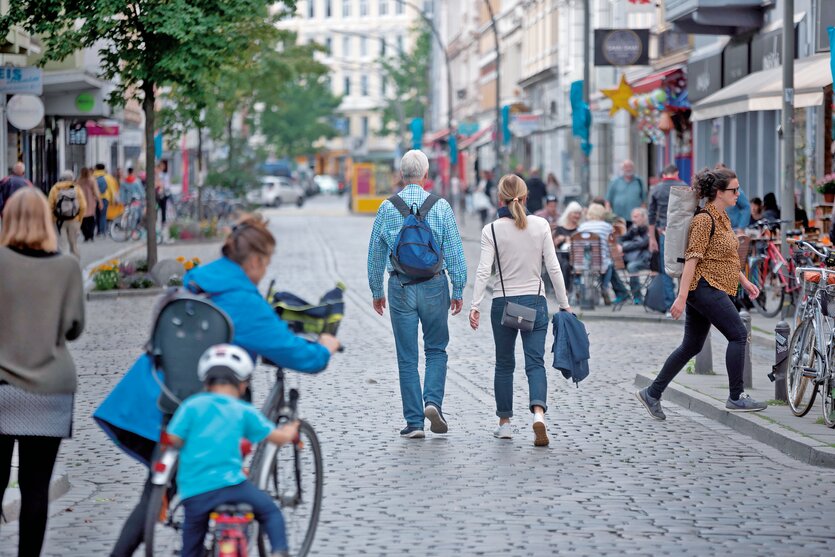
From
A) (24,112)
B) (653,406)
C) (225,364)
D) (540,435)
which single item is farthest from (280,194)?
(225,364)

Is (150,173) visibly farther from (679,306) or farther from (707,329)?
(679,306)

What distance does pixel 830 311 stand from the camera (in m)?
10.4

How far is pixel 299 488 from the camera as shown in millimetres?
6500

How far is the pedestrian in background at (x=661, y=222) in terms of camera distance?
19703 millimetres

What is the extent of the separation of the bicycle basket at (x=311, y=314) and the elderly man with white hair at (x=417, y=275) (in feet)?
11.9

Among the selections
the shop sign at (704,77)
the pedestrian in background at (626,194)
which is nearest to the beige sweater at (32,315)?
the pedestrian in background at (626,194)

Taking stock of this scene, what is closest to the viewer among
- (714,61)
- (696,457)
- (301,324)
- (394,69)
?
(301,324)

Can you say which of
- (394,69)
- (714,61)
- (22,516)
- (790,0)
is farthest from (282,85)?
(394,69)

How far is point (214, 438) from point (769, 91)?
18765 millimetres

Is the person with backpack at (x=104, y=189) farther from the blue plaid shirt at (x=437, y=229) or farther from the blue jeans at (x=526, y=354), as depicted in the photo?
the blue jeans at (x=526, y=354)

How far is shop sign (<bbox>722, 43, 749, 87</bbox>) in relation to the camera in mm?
30405

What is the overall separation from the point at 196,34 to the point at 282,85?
86.3ft

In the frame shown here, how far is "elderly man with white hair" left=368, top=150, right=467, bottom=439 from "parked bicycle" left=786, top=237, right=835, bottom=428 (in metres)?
2.29

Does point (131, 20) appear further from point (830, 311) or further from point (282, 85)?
point (282, 85)
